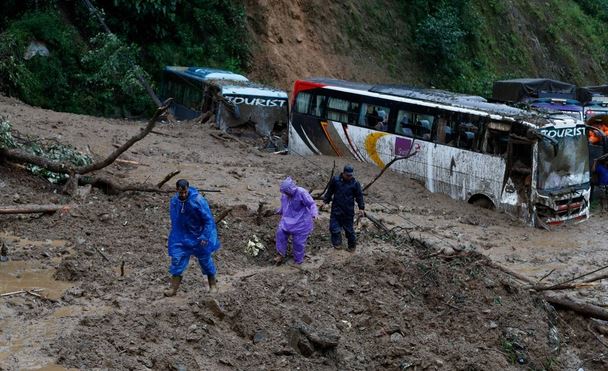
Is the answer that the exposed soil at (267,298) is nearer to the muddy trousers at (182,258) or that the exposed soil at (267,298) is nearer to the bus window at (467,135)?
the muddy trousers at (182,258)

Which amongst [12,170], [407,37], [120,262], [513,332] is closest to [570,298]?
[513,332]

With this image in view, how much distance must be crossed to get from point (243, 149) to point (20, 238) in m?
8.79

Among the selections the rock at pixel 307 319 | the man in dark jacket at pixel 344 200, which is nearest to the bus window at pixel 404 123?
the man in dark jacket at pixel 344 200

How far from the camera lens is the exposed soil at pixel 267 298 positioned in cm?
873

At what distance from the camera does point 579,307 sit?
11102mm

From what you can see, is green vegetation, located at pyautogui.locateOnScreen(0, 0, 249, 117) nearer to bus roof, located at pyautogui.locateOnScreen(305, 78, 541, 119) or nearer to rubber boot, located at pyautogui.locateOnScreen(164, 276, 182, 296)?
bus roof, located at pyautogui.locateOnScreen(305, 78, 541, 119)

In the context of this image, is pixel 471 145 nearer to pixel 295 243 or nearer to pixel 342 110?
pixel 342 110

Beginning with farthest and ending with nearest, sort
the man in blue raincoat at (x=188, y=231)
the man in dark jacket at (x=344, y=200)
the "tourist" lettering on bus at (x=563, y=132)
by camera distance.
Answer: the "tourist" lettering on bus at (x=563, y=132) < the man in dark jacket at (x=344, y=200) < the man in blue raincoat at (x=188, y=231)

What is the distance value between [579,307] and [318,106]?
32.0 feet

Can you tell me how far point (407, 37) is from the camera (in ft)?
103

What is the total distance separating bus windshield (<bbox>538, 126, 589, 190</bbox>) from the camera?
15469 millimetres

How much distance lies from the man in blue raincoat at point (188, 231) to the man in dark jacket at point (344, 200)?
2569 mm

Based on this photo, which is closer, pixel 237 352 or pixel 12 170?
pixel 237 352

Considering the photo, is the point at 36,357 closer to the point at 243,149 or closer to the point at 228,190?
the point at 228,190
